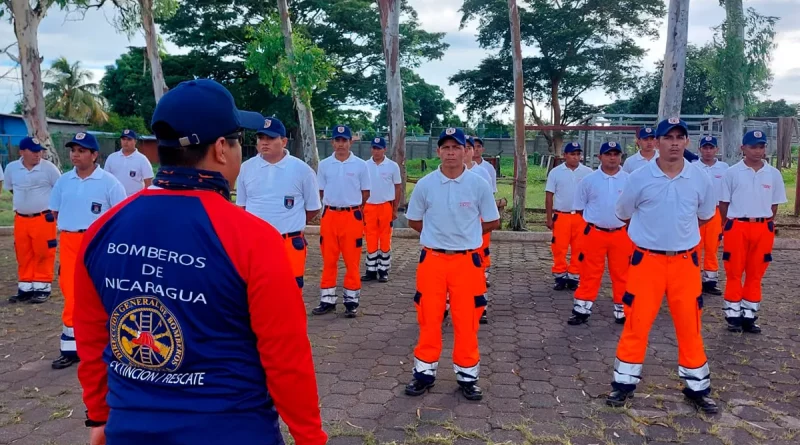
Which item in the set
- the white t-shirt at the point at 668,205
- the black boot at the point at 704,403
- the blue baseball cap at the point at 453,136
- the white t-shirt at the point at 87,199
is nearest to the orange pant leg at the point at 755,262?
the white t-shirt at the point at 668,205

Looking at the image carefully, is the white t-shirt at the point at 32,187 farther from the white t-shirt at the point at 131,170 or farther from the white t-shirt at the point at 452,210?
the white t-shirt at the point at 452,210

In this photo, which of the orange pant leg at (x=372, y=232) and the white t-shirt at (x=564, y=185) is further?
the orange pant leg at (x=372, y=232)

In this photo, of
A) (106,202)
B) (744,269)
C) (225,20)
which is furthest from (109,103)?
(744,269)

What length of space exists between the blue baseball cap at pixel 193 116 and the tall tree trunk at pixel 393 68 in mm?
10739

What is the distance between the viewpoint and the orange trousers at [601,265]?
22.1 feet

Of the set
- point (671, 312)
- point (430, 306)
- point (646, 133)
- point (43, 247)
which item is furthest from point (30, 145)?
point (646, 133)

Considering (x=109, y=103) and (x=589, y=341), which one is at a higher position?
(x=109, y=103)

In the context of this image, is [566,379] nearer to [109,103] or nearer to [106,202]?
[106,202]

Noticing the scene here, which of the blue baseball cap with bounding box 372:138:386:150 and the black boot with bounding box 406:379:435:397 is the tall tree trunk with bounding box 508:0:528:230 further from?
the black boot with bounding box 406:379:435:397

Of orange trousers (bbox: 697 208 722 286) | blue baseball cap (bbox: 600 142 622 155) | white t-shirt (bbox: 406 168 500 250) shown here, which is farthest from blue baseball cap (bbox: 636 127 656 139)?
white t-shirt (bbox: 406 168 500 250)

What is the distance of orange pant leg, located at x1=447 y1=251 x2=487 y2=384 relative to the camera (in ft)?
15.3

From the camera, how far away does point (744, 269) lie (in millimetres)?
6512

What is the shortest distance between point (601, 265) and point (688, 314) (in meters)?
2.39

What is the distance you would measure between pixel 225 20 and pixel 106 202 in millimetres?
26667
